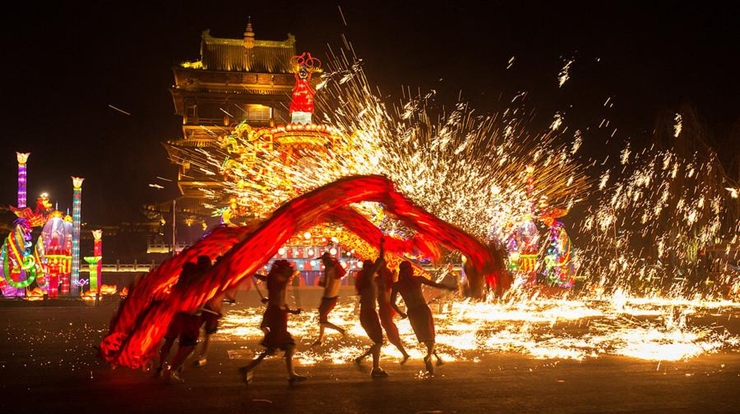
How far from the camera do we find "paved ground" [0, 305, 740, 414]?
6969 mm

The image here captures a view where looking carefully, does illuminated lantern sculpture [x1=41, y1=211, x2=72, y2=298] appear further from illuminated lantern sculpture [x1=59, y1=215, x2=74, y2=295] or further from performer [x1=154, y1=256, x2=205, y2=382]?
performer [x1=154, y1=256, x2=205, y2=382]

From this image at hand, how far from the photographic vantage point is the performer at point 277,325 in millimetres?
8377

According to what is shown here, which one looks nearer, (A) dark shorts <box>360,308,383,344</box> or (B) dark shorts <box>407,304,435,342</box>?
(A) dark shorts <box>360,308,383,344</box>

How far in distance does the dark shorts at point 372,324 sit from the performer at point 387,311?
1.11ft

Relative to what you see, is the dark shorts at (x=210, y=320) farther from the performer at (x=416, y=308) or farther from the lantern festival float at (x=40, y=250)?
the lantern festival float at (x=40, y=250)

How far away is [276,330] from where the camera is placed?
868cm

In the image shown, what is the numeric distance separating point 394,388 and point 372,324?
1.32 meters

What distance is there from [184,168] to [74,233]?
18233 mm

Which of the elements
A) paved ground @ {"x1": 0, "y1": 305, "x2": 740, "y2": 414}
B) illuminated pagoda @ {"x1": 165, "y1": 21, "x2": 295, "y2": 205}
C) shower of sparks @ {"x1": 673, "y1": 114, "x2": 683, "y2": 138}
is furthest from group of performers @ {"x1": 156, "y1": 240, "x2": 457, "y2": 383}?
illuminated pagoda @ {"x1": 165, "y1": 21, "x2": 295, "y2": 205}

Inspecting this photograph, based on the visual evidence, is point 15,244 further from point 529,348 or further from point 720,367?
point 720,367

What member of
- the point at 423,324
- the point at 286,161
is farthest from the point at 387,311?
the point at 286,161

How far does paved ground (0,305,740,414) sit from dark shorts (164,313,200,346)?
453mm

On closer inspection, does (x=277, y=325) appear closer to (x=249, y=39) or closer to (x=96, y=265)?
(x=96, y=265)

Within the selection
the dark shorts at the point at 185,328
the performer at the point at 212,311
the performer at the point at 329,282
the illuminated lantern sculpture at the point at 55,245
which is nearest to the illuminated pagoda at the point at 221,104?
the illuminated lantern sculpture at the point at 55,245
